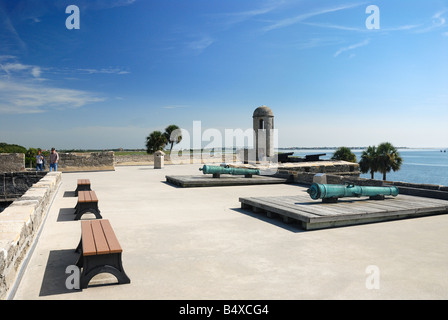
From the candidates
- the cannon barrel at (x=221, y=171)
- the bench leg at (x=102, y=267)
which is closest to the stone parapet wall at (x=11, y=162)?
the cannon barrel at (x=221, y=171)

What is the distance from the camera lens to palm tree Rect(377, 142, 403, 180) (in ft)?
125

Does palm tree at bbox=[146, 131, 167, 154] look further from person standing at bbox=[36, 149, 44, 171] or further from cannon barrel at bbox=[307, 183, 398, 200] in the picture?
cannon barrel at bbox=[307, 183, 398, 200]

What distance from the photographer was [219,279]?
3.73 m

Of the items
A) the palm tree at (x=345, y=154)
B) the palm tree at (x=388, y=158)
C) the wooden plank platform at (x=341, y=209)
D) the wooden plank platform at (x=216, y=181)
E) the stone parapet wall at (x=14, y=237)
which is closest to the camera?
the stone parapet wall at (x=14, y=237)

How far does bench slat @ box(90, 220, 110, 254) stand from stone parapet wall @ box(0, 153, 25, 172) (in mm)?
19018

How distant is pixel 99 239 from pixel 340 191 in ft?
17.7

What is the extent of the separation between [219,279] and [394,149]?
41208 mm

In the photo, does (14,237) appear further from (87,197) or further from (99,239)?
(87,197)

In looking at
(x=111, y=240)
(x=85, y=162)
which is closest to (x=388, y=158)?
(x=85, y=162)

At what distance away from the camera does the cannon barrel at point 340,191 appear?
720cm

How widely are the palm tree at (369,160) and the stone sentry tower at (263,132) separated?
20717 mm

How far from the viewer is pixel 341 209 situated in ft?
22.0

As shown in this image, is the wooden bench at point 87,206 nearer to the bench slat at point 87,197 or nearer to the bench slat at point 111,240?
the bench slat at point 87,197
